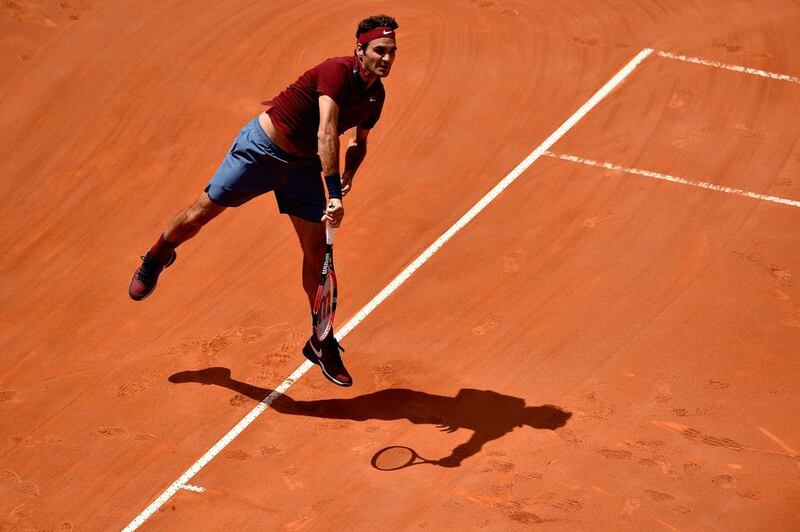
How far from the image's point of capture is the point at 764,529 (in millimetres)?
8336

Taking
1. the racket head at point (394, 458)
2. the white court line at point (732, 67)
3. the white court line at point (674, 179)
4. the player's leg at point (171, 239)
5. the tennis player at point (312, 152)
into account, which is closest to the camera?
the tennis player at point (312, 152)

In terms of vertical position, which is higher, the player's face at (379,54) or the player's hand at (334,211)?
the player's face at (379,54)

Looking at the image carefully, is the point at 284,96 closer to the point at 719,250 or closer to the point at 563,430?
the point at 563,430

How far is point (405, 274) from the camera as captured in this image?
11.3 meters

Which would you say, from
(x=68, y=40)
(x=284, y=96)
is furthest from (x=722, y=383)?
(x=68, y=40)

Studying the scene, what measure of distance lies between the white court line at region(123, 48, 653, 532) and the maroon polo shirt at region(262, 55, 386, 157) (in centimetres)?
199

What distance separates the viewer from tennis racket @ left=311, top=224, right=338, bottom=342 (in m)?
9.42

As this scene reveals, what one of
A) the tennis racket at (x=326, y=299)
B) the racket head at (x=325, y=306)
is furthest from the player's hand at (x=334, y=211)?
the racket head at (x=325, y=306)

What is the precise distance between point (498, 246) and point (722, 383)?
2684 millimetres

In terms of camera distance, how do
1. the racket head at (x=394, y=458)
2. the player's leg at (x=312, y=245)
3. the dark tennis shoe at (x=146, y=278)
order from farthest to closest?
the dark tennis shoe at (x=146, y=278) < the player's leg at (x=312, y=245) < the racket head at (x=394, y=458)

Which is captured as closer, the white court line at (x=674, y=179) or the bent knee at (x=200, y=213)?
the bent knee at (x=200, y=213)

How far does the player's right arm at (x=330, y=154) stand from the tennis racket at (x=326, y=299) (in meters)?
0.43

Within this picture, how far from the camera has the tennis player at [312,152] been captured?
898cm

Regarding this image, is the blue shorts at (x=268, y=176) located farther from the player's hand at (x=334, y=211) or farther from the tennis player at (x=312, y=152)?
the player's hand at (x=334, y=211)
